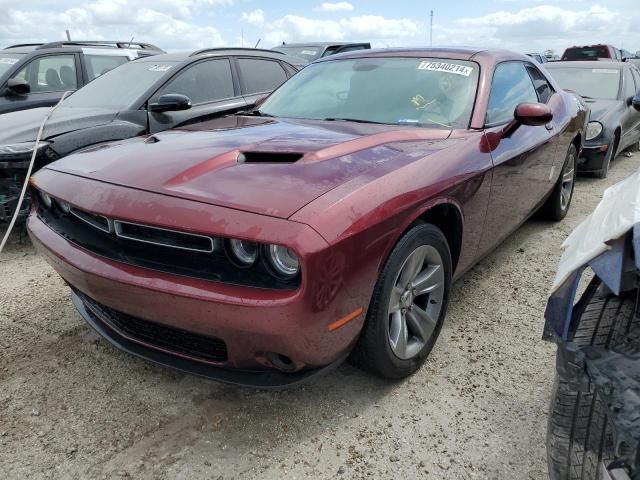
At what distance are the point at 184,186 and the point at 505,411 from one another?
161 cm

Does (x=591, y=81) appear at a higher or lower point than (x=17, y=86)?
higher

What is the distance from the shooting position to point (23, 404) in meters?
2.28

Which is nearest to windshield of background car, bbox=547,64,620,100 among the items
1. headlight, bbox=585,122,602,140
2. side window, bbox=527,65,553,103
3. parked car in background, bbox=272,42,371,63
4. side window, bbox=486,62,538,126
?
headlight, bbox=585,122,602,140

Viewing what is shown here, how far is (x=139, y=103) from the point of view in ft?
15.0

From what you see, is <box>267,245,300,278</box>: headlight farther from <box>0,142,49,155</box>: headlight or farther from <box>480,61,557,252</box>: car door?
<box>0,142,49,155</box>: headlight

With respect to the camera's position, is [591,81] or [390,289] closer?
[390,289]

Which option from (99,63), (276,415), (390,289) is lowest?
(276,415)

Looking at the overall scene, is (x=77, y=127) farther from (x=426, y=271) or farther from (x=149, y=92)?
(x=426, y=271)

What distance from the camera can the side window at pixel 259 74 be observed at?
18.2 ft

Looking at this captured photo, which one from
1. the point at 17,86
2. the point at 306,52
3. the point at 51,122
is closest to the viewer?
the point at 51,122

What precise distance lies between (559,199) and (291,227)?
3538 mm

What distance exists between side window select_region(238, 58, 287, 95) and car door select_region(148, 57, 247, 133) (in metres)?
0.16

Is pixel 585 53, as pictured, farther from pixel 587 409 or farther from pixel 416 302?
pixel 587 409

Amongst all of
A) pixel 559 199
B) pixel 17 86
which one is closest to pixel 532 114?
pixel 559 199
